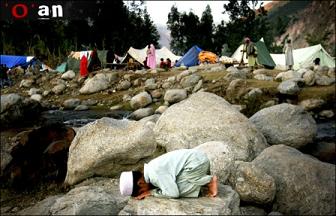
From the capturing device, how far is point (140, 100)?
1647 centimetres

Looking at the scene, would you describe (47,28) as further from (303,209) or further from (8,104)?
(303,209)

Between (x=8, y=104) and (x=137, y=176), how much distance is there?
6359mm

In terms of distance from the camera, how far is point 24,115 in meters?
11.1

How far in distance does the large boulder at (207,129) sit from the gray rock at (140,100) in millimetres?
7348

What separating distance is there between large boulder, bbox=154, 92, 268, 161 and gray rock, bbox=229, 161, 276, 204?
1260 millimetres

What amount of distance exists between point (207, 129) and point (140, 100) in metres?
8.09

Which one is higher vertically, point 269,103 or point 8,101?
point 8,101

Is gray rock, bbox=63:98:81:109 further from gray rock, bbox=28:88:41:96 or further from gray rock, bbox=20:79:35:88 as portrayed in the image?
gray rock, bbox=20:79:35:88

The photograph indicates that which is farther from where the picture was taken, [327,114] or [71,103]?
[71,103]

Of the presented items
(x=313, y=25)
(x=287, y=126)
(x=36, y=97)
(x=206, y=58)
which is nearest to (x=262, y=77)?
(x=287, y=126)

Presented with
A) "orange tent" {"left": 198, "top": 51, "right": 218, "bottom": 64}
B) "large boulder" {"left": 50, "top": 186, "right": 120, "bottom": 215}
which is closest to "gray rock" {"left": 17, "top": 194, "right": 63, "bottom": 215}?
"large boulder" {"left": 50, "top": 186, "right": 120, "bottom": 215}

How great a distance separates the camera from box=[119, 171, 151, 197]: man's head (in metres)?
5.31

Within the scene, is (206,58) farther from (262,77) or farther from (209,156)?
(209,156)

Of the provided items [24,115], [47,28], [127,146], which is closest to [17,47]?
[47,28]
